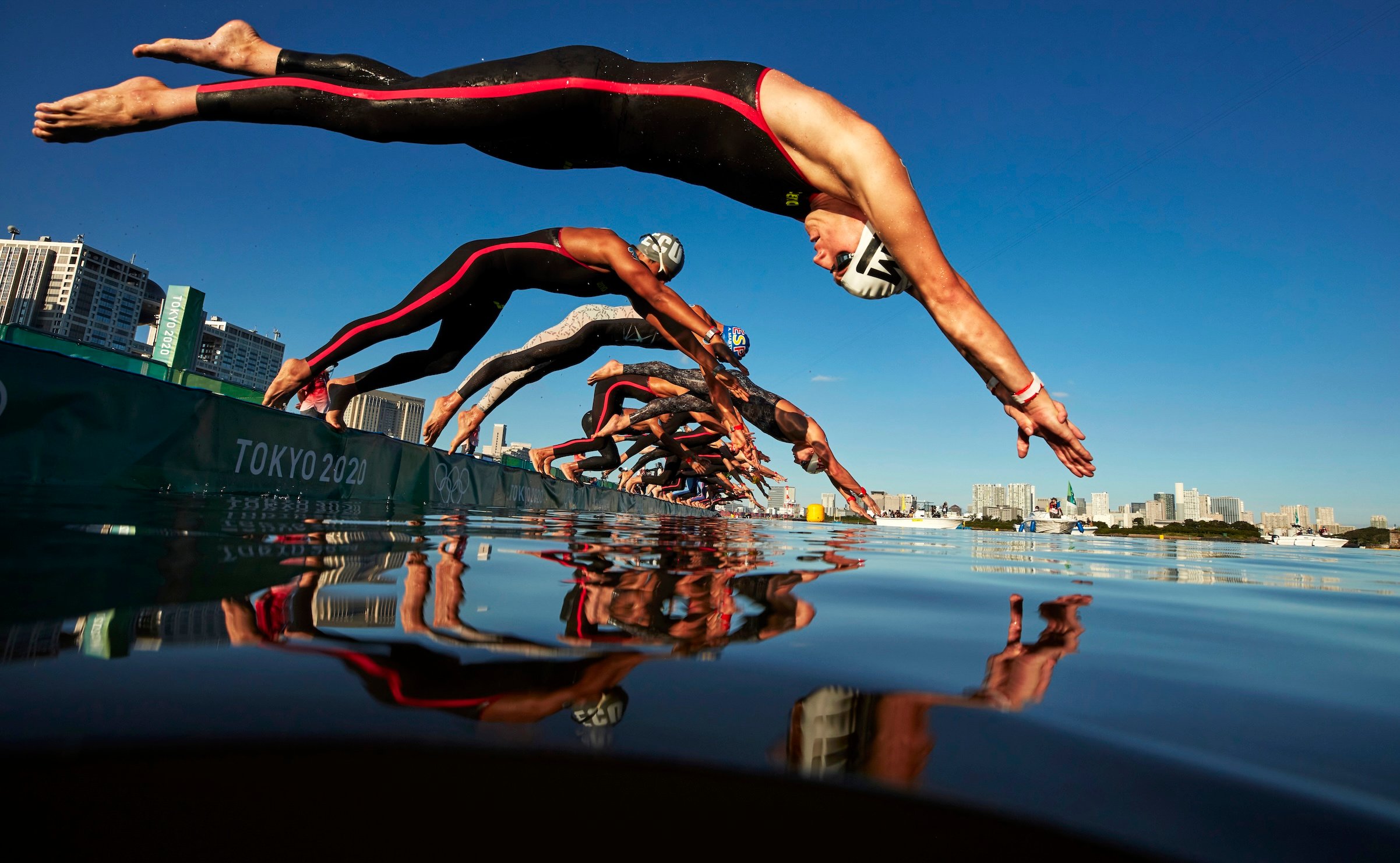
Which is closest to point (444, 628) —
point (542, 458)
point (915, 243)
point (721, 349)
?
point (915, 243)

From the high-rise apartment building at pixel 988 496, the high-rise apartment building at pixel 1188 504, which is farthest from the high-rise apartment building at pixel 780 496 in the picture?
the high-rise apartment building at pixel 1188 504

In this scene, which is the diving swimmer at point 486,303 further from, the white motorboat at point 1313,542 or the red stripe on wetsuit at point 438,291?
the white motorboat at point 1313,542

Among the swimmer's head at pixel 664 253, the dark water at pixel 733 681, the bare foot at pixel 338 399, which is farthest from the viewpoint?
the swimmer's head at pixel 664 253

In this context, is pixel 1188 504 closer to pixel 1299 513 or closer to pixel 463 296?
pixel 1299 513

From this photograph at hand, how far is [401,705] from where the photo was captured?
17.7 inches

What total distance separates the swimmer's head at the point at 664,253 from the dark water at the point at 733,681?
5.42 metres

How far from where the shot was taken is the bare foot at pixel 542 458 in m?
11.3

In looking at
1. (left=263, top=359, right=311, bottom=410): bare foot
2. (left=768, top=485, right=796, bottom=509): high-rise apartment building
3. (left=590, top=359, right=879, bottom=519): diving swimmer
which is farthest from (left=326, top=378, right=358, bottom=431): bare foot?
(left=768, top=485, right=796, bottom=509): high-rise apartment building

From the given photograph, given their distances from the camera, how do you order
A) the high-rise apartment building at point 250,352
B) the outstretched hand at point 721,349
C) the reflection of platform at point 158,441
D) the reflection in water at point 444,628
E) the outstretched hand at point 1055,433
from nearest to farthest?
1. the reflection in water at point 444,628
2. the outstretched hand at point 1055,433
3. the reflection of platform at point 158,441
4. the outstretched hand at point 721,349
5. the high-rise apartment building at point 250,352

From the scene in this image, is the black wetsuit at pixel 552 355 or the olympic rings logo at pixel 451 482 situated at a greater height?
the black wetsuit at pixel 552 355

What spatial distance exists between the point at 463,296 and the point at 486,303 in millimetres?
418

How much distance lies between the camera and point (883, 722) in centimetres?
52

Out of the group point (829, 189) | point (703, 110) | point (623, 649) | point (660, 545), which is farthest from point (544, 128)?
point (623, 649)

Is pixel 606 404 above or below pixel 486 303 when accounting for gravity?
above
